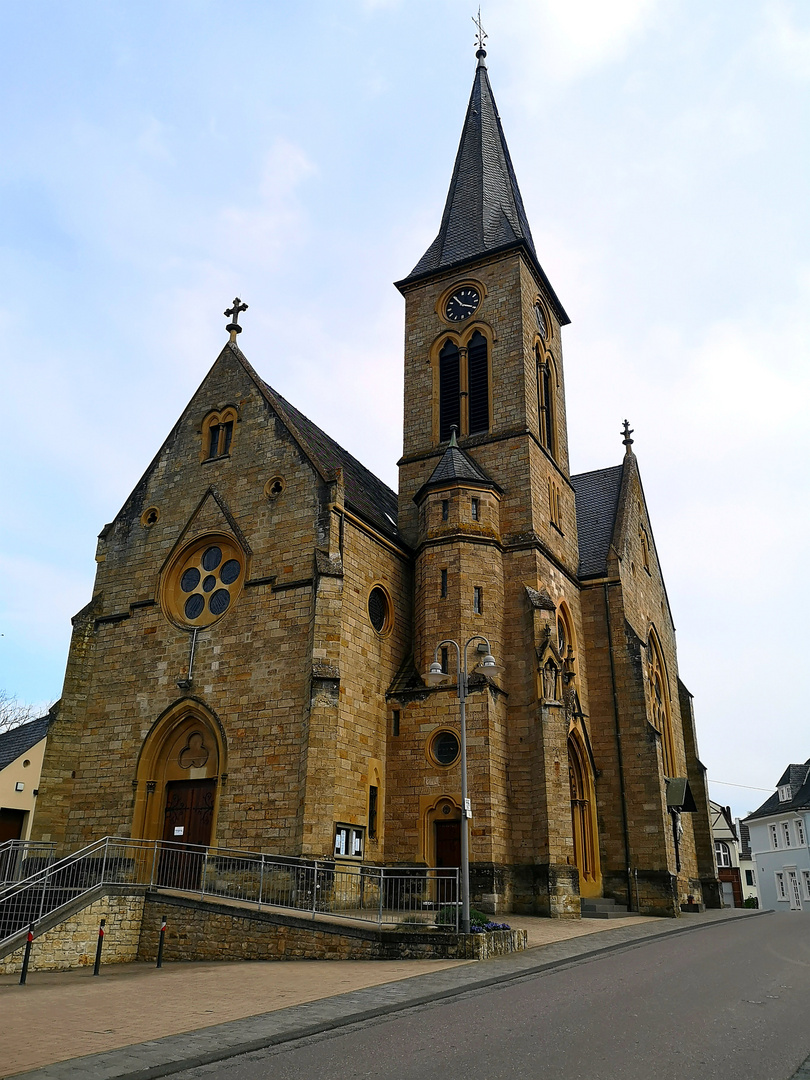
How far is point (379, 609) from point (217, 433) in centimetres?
717

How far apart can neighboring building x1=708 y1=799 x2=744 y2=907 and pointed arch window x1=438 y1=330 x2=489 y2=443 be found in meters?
33.4

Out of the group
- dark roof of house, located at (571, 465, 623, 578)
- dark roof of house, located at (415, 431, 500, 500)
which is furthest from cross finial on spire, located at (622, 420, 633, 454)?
dark roof of house, located at (415, 431, 500, 500)

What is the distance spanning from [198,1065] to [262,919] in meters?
8.54

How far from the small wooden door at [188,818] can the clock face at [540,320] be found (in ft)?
64.4

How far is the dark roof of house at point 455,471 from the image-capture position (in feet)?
85.0

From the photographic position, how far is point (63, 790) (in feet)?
75.7

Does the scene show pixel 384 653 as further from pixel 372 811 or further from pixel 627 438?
pixel 627 438

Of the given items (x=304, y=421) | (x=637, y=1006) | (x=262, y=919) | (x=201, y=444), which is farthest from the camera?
(x=304, y=421)

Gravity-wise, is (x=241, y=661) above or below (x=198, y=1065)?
above

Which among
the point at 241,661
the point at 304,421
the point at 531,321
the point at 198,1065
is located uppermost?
the point at 531,321

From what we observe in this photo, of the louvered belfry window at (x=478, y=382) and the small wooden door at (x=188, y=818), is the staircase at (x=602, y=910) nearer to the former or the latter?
the small wooden door at (x=188, y=818)

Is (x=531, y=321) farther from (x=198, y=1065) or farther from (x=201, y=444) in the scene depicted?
(x=198, y=1065)

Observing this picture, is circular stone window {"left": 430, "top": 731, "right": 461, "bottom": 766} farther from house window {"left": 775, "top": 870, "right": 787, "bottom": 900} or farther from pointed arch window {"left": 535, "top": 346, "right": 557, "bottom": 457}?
house window {"left": 775, "top": 870, "right": 787, "bottom": 900}

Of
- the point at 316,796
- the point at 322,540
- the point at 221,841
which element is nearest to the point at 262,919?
the point at 316,796
